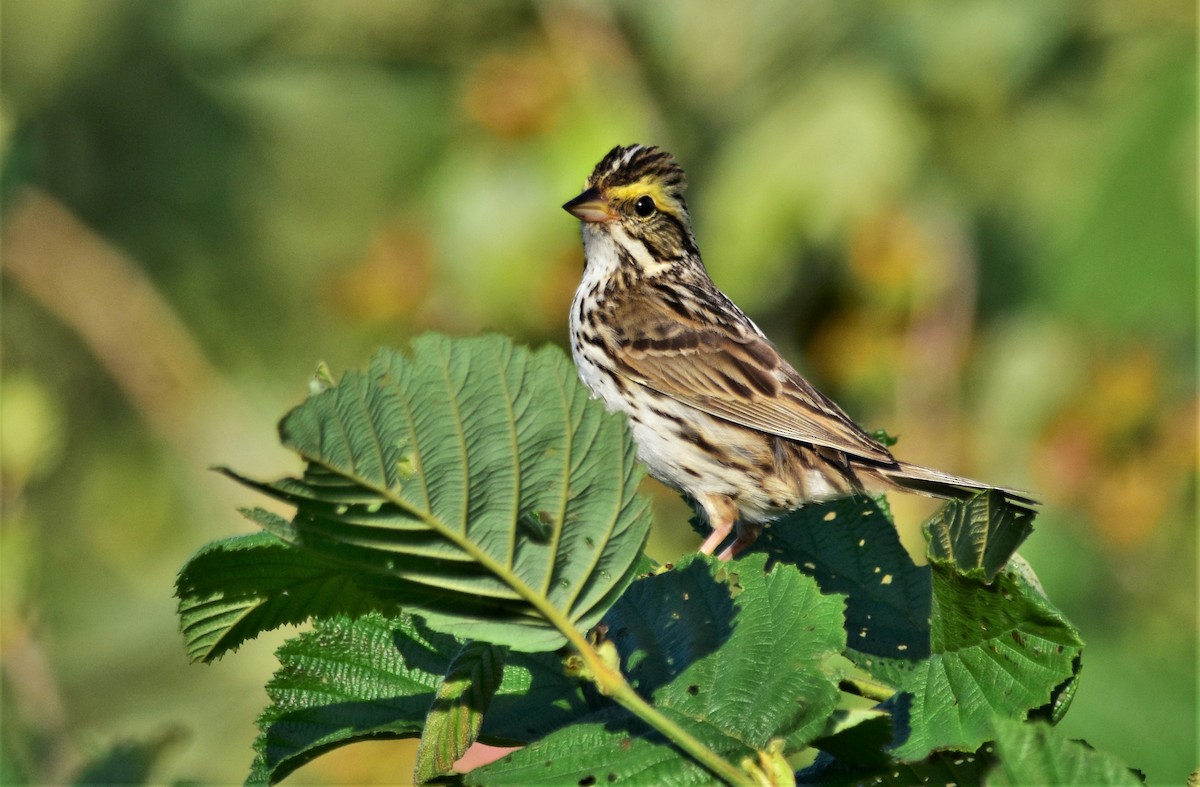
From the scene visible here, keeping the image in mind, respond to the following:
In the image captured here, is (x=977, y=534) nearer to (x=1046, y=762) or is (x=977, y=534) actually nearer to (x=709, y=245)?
(x=1046, y=762)

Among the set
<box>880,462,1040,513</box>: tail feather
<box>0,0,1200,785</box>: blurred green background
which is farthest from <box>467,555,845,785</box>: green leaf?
<box>0,0,1200,785</box>: blurred green background

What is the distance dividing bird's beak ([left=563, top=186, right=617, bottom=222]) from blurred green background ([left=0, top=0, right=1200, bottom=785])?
1.71 meters

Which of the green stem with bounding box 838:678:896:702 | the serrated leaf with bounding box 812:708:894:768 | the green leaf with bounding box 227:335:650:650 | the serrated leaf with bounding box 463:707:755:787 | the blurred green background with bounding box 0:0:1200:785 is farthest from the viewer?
the blurred green background with bounding box 0:0:1200:785

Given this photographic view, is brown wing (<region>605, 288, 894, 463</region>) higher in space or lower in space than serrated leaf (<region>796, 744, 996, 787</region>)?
higher

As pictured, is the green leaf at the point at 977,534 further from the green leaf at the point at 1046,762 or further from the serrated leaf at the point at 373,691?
the serrated leaf at the point at 373,691

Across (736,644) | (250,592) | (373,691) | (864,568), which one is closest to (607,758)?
(736,644)

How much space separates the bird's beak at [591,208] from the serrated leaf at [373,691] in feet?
8.52

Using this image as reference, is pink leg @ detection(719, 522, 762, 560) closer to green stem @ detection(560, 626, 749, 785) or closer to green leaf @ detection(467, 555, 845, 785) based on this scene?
green leaf @ detection(467, 555, 845, 785)

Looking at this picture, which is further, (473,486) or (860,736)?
(860,736)

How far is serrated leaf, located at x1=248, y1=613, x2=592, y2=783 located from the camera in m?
1.85

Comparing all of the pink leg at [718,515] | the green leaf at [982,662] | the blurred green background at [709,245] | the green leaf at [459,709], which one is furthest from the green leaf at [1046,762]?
the blurred green background at [709,245]

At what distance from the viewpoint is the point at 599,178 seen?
A: 457 cm

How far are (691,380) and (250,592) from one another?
259 cm

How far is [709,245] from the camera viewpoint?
6.54 metres
